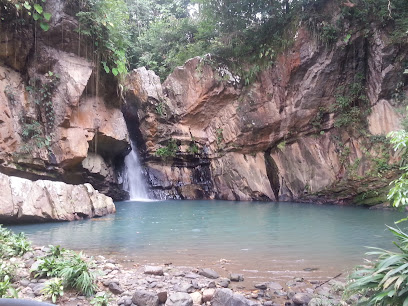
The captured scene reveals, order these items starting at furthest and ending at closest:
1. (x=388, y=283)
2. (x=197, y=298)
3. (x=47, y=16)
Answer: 1. (x=47, y=16)
2. (x=197, y=298)
3. (x=388, y=283)

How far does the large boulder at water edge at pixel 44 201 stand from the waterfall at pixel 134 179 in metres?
6.82

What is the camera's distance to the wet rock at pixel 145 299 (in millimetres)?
3342

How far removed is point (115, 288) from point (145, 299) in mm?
591

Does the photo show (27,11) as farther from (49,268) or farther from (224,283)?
(224,283)

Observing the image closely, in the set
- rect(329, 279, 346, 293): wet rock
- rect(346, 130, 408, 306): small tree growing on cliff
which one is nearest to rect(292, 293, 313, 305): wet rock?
rect(329, 279, 346, 293): wet rock

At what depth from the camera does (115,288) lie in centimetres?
376

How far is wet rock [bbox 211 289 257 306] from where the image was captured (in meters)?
3.30

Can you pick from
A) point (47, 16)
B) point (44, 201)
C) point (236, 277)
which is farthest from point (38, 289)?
point (47, 16)

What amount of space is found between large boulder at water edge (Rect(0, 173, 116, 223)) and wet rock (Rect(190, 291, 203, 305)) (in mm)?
6480

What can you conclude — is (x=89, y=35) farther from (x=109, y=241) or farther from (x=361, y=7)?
(x=361, y=7)

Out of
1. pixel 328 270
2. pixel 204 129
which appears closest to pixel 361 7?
pixel 204 129

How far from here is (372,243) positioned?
21.2 feet

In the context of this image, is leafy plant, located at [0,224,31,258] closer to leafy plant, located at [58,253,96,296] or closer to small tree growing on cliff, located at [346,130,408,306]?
leafy plant, located at [58,253,96,296]

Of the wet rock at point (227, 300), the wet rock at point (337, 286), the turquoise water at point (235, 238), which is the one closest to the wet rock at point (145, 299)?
the wet rock at point (227, 300)
